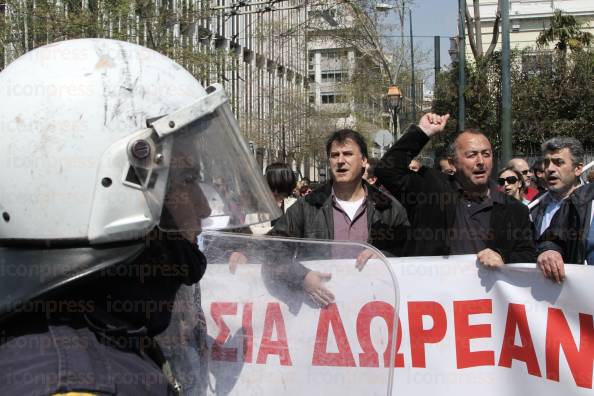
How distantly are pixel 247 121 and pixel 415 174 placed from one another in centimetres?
3277

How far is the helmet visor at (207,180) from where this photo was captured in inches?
61.0

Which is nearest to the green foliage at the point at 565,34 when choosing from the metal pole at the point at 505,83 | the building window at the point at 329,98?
the metal pole at the point at 505,83

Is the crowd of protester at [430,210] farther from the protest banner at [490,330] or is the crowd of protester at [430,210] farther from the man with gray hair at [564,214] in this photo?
the protest banner at [490,330]

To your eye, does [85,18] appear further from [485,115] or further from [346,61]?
[346,61]

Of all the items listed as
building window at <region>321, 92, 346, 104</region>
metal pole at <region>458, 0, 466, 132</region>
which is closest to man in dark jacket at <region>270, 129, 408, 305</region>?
metal pole at <region>458, 0, 466, 132</region>

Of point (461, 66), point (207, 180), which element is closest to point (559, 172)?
point (207, 180)

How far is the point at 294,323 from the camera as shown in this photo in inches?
77.5

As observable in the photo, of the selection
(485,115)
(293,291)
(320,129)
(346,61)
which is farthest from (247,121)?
(293,291)

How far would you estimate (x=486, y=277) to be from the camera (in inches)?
143

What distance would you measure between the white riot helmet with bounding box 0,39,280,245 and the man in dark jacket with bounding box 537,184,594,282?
2891mm

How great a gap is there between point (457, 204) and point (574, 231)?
28.6 inches

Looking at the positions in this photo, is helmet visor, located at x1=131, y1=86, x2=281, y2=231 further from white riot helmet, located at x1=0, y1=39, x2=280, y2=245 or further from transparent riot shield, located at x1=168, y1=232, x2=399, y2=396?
transparent riot shield, located at x1=168, y1=232, x2=399, y2=396

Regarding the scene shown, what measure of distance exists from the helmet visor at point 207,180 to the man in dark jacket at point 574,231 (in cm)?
264

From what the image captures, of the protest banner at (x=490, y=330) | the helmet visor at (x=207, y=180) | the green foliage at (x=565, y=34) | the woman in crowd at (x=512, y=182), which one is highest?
the green foliage at (x=565, y=34)
